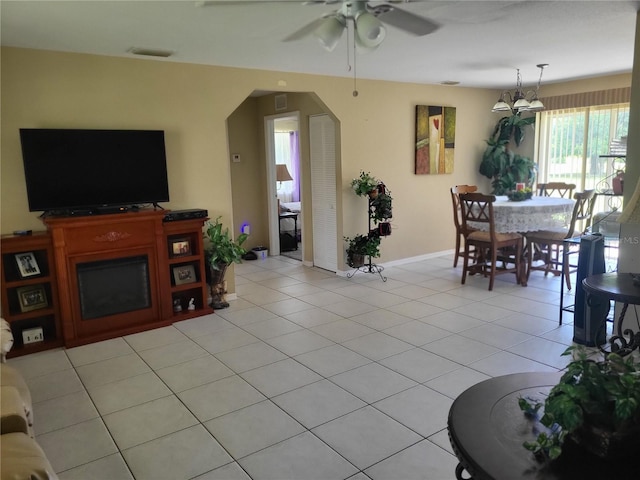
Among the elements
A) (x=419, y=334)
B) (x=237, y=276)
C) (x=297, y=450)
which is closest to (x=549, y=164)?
(x=419, y=334)

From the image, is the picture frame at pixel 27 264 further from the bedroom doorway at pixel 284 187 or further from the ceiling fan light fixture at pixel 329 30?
the bedroom doorway at pixel 284 187

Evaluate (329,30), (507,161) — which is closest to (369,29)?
(329,30)

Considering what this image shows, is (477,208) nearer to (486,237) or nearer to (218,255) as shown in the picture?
(486,237)

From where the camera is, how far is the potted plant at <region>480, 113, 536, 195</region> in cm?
691

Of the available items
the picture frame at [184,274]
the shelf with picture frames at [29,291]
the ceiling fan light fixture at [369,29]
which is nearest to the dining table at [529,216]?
the picture frame at [184,274]

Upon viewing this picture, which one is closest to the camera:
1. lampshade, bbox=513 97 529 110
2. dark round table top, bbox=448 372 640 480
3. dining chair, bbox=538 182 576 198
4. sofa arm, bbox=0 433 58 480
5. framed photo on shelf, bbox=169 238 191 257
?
dark round table top, bbox=448 372 640 480

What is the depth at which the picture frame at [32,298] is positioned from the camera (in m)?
3.83

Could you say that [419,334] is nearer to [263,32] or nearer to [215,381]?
[215,381]

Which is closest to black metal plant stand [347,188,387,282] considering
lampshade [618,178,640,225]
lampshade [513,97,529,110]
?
lampshade [513,97,529,110]

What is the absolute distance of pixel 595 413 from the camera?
4.50 feet

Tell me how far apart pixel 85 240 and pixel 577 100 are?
6.15 metres

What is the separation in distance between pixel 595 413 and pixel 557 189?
5838 millimetres

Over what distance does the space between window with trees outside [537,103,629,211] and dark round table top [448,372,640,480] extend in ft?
17.5

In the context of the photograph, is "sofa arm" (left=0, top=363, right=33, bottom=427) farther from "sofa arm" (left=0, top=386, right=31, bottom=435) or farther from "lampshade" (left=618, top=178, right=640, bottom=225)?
"lampshade" (left=618, top=178, right=640, bottom=225)
